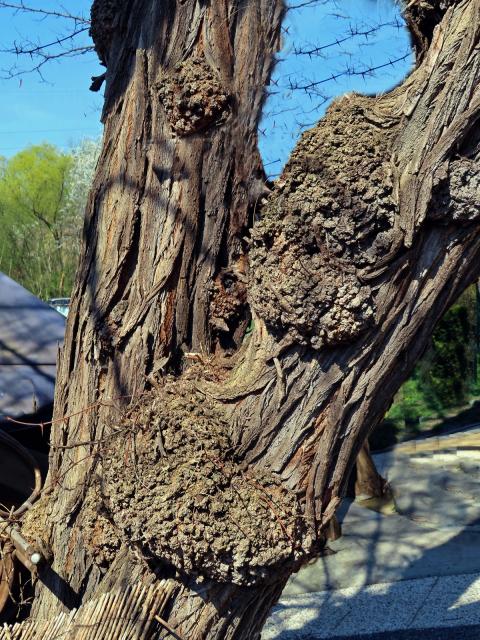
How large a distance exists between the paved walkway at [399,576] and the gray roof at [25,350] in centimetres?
287

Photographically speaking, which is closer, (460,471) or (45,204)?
(460,471)

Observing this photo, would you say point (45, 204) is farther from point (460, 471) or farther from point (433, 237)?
point (433, 237)

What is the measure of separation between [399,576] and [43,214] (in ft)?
105

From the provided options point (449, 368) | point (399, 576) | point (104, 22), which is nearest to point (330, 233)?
point (104, 22)

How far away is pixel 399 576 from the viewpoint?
7.41m

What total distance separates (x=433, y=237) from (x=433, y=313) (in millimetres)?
255

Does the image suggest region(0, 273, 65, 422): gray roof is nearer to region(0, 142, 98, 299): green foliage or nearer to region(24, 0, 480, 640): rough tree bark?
region(24, 0, 480, 640): rough tree bark

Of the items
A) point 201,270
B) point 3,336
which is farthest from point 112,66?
point 3,336

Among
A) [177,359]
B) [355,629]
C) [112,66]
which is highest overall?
[112,66]

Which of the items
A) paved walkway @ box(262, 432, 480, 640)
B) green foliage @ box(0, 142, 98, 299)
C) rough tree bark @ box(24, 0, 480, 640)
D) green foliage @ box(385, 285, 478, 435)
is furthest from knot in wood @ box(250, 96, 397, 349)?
green foliage @ box(0, 142, 98, 299)

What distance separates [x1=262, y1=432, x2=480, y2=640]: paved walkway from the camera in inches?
245

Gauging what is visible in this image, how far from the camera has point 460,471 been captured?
1144 centimetres

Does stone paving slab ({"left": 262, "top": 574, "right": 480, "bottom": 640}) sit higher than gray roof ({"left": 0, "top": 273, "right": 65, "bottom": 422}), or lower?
lower

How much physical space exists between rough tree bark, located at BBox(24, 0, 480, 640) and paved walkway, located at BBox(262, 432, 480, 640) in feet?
12.4
